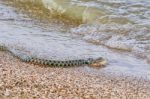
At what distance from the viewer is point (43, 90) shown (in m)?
4.64

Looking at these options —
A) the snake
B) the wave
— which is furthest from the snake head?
the wave

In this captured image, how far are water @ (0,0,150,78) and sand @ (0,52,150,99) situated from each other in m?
0.63

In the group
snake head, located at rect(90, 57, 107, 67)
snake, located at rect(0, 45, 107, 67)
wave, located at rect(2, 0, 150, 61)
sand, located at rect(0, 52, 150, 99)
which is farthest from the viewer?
wave, located at rect(2, 0, 150, 61)

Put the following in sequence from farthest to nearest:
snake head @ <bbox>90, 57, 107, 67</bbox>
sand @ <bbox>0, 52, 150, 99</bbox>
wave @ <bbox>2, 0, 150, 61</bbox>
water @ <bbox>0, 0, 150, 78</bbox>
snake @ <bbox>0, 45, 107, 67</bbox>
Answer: wave @ <bbox>2, 0, 150, 61</bbox>
water @ <bbox>0, 0, 150, 78</bbox>
snake head @ <bbox>90, 57, 107, 67</bbox>
snake @ <bbox>0, 45, 107, 67</bbox>
sand @ <bbox>0, 52, 150, 99</bbox>

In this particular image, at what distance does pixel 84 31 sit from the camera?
10.3m

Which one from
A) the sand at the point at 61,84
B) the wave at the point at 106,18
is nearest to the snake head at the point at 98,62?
the sand at the point at 61,84

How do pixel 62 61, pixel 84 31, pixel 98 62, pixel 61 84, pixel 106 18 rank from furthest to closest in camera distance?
pixel 106 18 < pixel 84 31 < pixel 98 62 < pixel 62 61 < pixel 61 84

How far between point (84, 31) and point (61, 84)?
5267 mm

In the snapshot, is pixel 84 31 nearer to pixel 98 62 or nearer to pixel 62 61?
pixel 98 62

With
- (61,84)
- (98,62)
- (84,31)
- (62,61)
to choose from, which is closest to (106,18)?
(84,31)

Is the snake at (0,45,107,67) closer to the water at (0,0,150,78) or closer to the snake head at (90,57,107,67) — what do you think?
the snake head at (90,57,107,67)

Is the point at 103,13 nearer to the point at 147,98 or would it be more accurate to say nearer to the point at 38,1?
the point at 38,1

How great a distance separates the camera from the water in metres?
7.54

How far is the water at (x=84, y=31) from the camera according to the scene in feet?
24.7
